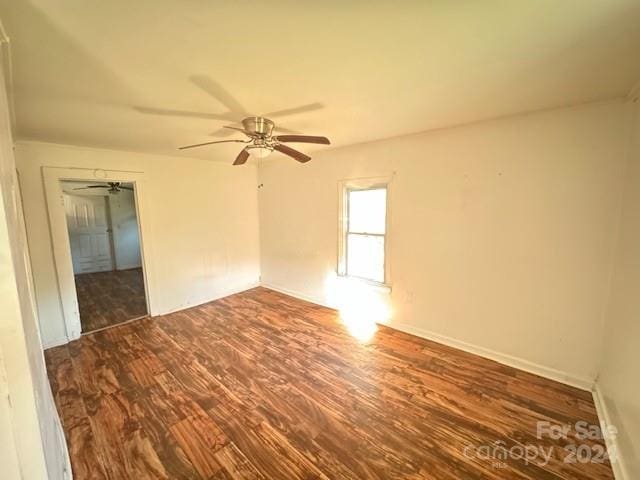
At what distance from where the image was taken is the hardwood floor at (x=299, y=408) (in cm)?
152

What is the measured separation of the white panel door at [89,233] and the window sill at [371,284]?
6100 mm

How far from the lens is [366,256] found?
3523 millimetres

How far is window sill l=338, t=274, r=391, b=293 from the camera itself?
3243mm

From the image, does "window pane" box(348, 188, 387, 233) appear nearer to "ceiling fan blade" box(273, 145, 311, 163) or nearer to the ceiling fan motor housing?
"ceiling fan blade" box(273, 145, 311, 163)

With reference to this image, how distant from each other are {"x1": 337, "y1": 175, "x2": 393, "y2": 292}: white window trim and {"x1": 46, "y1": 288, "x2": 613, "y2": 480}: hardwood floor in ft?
2.35

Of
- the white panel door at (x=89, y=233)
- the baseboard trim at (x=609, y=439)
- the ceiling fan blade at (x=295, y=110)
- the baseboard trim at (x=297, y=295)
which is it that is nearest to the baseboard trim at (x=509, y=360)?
the baseboard trim at (x=609, y=439)

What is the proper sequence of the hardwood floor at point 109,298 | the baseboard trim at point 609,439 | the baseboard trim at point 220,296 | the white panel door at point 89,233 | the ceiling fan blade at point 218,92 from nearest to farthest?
the baseboard trim at point 609,439 → the ceiling fan blade at point 218,92 → the hardwood floor at point 109,298 → the baseboard trim at point 220,296 → the white panel door at point 89,233

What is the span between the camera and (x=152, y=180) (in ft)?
11.4

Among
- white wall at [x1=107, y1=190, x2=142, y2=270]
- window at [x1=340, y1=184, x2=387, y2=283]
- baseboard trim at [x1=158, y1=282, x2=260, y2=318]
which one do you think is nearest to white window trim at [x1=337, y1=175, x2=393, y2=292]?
window at [x1=340, y1=184, x2=387, y2=283]

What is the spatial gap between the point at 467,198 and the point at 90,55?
303 centimetres

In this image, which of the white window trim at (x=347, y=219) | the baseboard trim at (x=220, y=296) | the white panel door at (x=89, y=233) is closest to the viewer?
the white window trim at (x=347, y=219)

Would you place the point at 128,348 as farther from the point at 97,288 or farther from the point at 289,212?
the point at 97,288

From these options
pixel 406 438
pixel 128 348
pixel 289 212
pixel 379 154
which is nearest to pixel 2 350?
pixel 406 438

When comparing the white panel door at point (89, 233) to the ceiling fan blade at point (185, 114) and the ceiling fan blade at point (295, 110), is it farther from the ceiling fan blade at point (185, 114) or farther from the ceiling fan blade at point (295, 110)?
the ceiling fan blade at point (295, 110)
